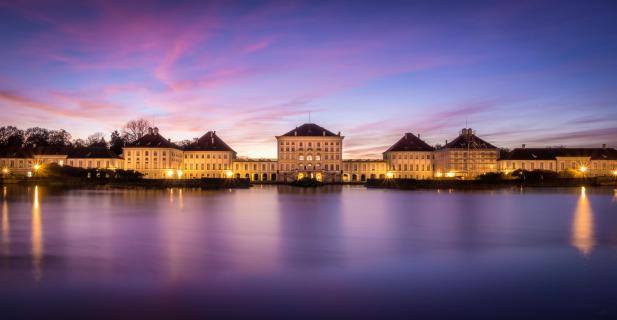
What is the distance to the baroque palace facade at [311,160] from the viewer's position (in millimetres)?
76375

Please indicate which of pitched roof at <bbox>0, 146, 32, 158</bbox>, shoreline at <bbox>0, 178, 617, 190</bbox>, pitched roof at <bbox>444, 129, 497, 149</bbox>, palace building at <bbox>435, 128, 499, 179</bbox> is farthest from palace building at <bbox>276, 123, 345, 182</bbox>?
pitched roof at <bbox>0, 146, 32, 158</bbox>

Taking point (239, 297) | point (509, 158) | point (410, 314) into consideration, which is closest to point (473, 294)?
point (410, 314)

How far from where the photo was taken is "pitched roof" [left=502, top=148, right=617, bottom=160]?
7831 centimetres

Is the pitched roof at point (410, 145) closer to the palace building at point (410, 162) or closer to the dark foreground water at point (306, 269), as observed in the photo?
the palace building at point (410, 162)

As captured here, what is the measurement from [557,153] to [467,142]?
16.7 metres

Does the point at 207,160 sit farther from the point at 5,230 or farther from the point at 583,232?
the point at 583,232

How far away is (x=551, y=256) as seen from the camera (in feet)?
37.0

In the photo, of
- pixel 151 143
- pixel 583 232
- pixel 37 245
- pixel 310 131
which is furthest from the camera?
pixel 310 131

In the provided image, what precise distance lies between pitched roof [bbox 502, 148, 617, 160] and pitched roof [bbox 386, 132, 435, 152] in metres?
13.4

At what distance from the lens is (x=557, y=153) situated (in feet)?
259

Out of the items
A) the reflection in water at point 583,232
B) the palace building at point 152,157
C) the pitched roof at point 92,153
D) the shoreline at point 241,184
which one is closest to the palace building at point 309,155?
the palace building at point 152,157

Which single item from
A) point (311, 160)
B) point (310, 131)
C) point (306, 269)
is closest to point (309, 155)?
point (311, 160)

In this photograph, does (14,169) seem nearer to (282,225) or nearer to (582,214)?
(282,225)

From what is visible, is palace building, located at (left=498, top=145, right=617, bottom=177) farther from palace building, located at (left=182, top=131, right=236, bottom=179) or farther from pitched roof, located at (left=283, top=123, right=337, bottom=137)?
palace building, located at (left=182, top=131, right=236, bottom=179)
